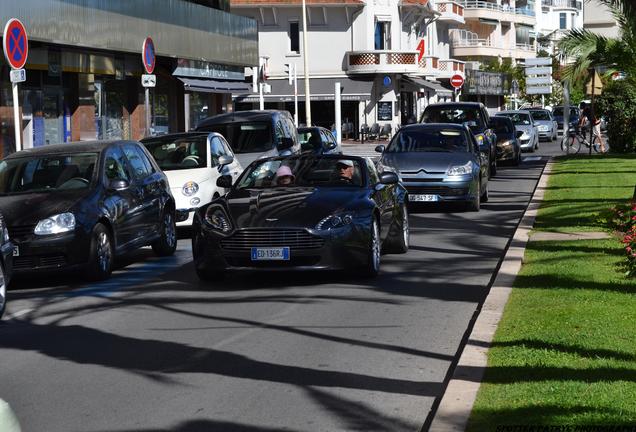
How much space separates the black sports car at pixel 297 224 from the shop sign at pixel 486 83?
71.7 meters

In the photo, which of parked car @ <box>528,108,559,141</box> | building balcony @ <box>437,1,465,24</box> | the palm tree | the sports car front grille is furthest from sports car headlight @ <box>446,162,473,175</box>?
building balcony @ <box>437,1,465,24</box>

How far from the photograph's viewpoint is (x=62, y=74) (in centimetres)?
3061

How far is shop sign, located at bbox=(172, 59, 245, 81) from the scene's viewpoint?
1481 inches

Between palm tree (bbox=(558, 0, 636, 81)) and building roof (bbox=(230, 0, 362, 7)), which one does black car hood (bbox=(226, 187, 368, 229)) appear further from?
building roof (bbox=(230, 0, 362, 7))

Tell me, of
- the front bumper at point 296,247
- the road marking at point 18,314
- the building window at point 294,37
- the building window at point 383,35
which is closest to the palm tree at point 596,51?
the front bumper at point 296,247

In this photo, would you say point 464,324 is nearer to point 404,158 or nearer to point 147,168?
point 147,168

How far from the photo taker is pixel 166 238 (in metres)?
17.2

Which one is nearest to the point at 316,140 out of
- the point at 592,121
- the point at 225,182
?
the point at 225,182

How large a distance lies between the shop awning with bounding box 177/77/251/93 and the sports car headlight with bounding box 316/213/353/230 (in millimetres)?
24631

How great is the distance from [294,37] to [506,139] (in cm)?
3064

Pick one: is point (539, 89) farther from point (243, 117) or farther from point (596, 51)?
point (243, 117)

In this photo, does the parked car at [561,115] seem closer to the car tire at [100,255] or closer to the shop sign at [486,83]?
the shop sign at [486,83]

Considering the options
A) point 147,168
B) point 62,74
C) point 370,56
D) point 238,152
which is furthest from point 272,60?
point 147,168

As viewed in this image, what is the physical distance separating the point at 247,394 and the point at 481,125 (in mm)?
25679
